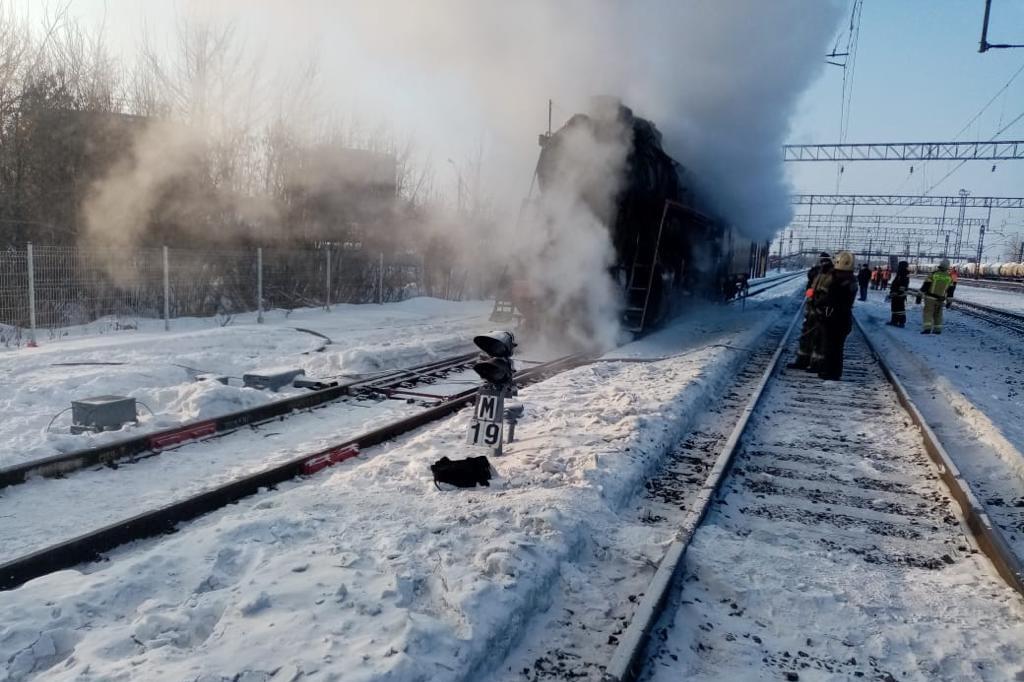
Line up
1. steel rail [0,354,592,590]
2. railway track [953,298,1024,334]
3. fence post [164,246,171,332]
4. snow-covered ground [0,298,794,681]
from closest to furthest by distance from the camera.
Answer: snow-covered ground [0,298,794,681], steel rail [0,354,592,590], fence post [164,246,171,332], railway track [953,298,1024,334]

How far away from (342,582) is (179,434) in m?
3.42

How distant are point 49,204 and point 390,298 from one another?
9.29 metres

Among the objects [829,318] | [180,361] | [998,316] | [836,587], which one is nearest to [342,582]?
[836,587]

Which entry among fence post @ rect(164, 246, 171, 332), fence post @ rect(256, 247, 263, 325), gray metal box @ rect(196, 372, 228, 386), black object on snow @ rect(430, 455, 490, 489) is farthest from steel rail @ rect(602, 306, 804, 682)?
fence post @ rect(256, 247, 263, 325)

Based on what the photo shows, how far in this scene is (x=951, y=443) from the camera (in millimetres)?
6445

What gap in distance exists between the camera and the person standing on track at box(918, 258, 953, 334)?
1505 cm

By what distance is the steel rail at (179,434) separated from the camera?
4.67m

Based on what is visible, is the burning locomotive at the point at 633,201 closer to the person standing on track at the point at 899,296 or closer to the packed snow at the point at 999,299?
the person standing on track at the point at 899,296

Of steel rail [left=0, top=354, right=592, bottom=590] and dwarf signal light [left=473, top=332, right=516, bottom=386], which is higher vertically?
dwarf signal light [left=473, top=332, right=516, bottom=386]

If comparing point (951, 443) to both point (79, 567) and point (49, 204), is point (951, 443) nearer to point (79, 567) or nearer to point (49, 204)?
point (79, 567)

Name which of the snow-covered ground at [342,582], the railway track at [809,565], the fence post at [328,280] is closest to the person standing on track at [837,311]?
the railway track at [809,565]

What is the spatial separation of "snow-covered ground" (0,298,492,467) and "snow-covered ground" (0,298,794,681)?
2.43 meters

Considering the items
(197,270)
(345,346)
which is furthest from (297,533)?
(197,270)

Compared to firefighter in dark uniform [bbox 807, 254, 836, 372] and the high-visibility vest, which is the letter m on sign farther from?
the high-visibility vest
